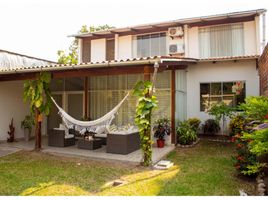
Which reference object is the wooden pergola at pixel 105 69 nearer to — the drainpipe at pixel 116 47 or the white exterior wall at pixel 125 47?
the white exterior wall at pixel 125 47

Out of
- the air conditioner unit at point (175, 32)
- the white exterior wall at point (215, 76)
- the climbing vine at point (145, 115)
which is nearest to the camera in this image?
the climbing vine at point (145, 115)

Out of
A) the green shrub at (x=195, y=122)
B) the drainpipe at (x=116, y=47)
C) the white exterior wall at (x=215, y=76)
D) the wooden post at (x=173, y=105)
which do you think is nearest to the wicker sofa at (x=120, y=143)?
the wooden post at (x=173, y=105)

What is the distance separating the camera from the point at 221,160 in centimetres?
646

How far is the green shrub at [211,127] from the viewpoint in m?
10.1

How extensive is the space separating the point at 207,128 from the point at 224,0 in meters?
5.26

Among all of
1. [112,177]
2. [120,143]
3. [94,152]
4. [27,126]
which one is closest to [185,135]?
[120,143]

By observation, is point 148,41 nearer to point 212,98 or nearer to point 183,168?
point 212,98

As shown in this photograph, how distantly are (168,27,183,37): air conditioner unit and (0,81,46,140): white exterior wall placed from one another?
6964mm

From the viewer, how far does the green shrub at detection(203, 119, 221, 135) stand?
10.1 metres

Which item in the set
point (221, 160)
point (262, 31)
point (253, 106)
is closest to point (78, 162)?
point (221, 160)

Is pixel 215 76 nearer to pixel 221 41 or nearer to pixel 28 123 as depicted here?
pixel 221 41

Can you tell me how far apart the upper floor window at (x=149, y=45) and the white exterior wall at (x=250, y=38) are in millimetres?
3464

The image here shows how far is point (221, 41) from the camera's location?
10.5 m

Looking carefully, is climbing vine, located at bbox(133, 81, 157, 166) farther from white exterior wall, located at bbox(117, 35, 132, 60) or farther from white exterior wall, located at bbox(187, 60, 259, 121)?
white exterior wall, located at bbox(117, 35, 132, 60)
